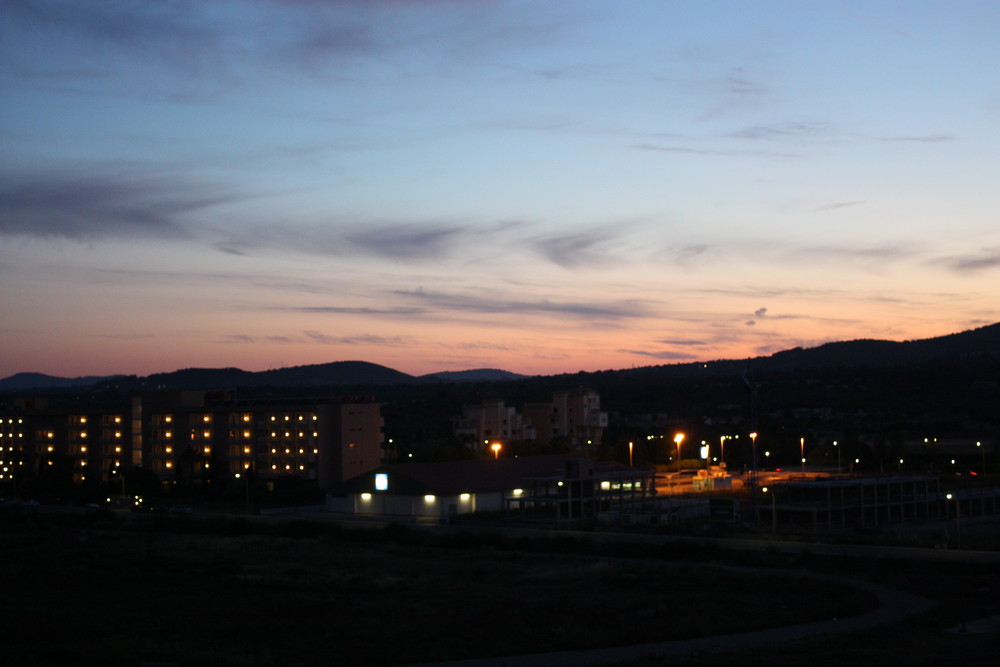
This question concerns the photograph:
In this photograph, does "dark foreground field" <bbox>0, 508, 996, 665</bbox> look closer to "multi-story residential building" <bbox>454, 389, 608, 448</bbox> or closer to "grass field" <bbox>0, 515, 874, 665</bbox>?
"grass field" <bbox>0, 515, 874, 665</bbox>

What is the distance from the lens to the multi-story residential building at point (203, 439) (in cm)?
9694

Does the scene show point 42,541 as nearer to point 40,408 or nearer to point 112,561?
point 112,561

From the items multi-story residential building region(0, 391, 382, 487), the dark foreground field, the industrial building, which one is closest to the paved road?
the dark foreground field

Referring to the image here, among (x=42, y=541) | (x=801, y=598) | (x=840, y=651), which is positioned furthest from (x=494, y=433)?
(x=840, y=651)

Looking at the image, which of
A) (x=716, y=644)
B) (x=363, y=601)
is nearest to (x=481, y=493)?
(x=363, y=601)

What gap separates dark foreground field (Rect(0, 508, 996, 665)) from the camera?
27312mm

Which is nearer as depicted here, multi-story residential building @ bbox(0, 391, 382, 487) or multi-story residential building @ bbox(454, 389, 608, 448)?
multi-story residential building @ bbox(0, 391, 382, 487)

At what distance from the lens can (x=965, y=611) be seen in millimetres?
31500

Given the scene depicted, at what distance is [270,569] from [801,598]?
2186cm

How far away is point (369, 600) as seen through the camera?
36.1 metres

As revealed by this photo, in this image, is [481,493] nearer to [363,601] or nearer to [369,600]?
[369,600]

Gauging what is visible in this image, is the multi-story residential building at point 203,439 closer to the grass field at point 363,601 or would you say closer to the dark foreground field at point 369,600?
the dark foreground field at point 369,600

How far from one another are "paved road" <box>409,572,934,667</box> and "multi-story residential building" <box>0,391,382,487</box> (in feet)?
225

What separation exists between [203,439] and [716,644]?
80712 millimetres
